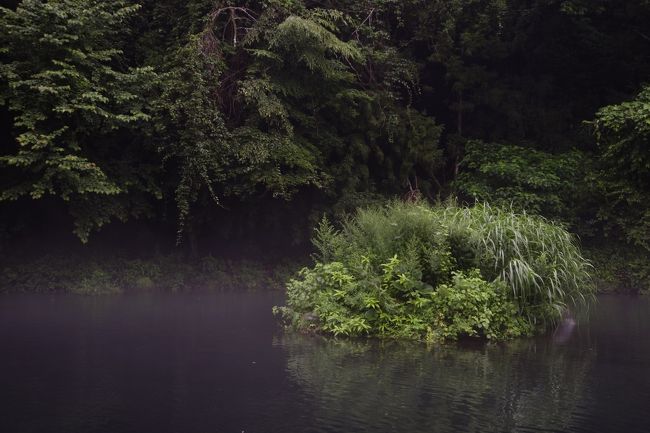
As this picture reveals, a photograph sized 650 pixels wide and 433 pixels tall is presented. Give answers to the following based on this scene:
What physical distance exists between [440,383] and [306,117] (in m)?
8.34

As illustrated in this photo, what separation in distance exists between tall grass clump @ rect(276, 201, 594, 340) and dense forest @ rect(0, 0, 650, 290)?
3.55m

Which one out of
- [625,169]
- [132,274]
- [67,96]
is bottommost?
[132,274]

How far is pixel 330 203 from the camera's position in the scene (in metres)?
14.5

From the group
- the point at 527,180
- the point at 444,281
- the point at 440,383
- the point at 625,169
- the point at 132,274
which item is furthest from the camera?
the point at 527,180

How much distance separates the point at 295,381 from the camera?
6676 millimetres

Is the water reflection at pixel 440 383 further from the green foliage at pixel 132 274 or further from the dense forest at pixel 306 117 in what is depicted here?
the green foliage at pixel 132 274

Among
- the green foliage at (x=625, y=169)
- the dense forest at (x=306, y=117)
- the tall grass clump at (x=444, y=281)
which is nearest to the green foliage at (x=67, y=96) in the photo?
the dense forest at (x=306, y=117)

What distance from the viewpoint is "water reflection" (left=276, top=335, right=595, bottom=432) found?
5.52m

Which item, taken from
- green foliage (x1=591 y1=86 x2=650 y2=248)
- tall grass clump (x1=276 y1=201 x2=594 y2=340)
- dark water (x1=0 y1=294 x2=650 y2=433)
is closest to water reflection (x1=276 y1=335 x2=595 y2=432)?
dark water (x1=0 y1=294 x2=650 y2=433)

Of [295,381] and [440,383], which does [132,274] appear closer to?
[295,381]

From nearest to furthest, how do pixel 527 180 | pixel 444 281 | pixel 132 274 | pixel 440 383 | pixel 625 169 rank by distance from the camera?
pixel 440 383, pixel 444 281, pixel 132 274, pixel 625 169, pixel 527 180

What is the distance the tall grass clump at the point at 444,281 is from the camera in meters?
8.88

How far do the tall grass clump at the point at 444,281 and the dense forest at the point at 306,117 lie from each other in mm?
3550

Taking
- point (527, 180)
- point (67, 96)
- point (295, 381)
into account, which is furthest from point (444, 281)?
point (67, 96)
